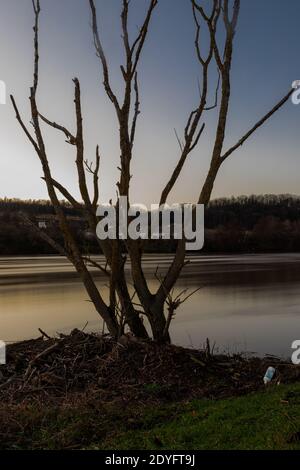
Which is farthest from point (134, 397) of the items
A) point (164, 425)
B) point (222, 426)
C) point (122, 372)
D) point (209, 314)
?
point (209, 314)

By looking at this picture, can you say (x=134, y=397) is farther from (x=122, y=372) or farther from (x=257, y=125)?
(x=257, y=125)

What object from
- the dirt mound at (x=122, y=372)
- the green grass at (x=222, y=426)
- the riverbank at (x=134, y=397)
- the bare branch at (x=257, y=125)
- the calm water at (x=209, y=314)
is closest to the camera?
the green grass at (x=222, y=426)

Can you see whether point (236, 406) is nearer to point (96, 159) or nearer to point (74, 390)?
point (74, 390)

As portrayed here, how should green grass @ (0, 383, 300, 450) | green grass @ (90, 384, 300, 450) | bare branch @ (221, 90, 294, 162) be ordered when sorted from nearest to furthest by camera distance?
green grass @ (90, 384, 300, 450) < green grass @ (0, 383, 300, 450) < bare branch @ (221, 90, 294, 162)

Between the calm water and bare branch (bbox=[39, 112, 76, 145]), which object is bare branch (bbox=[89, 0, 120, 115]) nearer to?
bare branch (bbox=[39, 112, 76, 145])

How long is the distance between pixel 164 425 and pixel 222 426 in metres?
0.65

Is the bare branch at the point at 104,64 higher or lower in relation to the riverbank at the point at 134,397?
higher

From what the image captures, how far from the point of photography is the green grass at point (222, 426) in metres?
5.12

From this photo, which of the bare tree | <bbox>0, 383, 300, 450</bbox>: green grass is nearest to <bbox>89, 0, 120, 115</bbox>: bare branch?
the bare tree

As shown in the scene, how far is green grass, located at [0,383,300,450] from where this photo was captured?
524 centimetres

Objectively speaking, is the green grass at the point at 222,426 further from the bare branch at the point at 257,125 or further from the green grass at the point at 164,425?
the bare branch at the point at 257,125

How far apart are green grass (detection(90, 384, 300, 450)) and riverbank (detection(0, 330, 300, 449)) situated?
0.03 ft

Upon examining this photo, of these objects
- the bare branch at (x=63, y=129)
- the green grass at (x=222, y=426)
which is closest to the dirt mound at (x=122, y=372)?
the green grass at (x=222, y=426)

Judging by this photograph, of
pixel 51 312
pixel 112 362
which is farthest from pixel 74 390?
pixel 51 312
